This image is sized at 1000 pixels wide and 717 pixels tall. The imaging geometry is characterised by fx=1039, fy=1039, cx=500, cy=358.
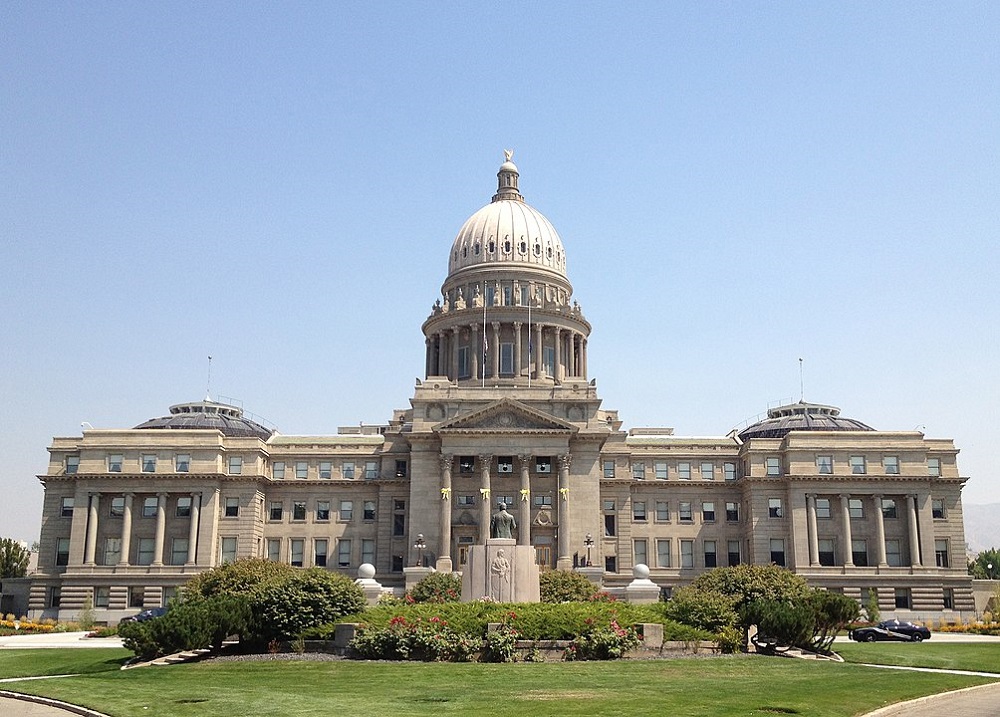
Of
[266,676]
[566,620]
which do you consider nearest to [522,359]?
[566,620]

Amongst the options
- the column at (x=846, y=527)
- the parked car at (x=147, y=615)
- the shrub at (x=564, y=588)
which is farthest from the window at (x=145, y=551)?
the column at (x=846, y=527)

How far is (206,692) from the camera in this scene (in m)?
29.5

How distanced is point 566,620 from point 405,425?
60957 mm

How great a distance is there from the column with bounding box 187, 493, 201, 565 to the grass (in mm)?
57860

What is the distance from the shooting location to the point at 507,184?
12950cm

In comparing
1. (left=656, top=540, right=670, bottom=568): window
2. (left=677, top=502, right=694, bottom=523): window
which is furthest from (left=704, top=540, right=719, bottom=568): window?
(left=656, top=540, right=670, bottom=568): window

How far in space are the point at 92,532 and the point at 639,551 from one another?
51.5m

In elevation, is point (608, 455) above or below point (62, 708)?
above

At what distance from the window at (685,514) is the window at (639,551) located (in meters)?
4.31

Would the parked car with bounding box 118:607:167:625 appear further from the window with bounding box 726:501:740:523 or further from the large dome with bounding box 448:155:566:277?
the large dome with bounding box 448:155:566:277

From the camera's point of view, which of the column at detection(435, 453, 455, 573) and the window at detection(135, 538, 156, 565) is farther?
the window at detection(135, 538, 156, 565)

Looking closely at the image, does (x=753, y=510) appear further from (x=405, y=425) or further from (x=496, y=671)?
(x=496, y=671)

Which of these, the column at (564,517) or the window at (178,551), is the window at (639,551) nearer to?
the column at (564,517)

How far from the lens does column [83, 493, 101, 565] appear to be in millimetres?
95750
